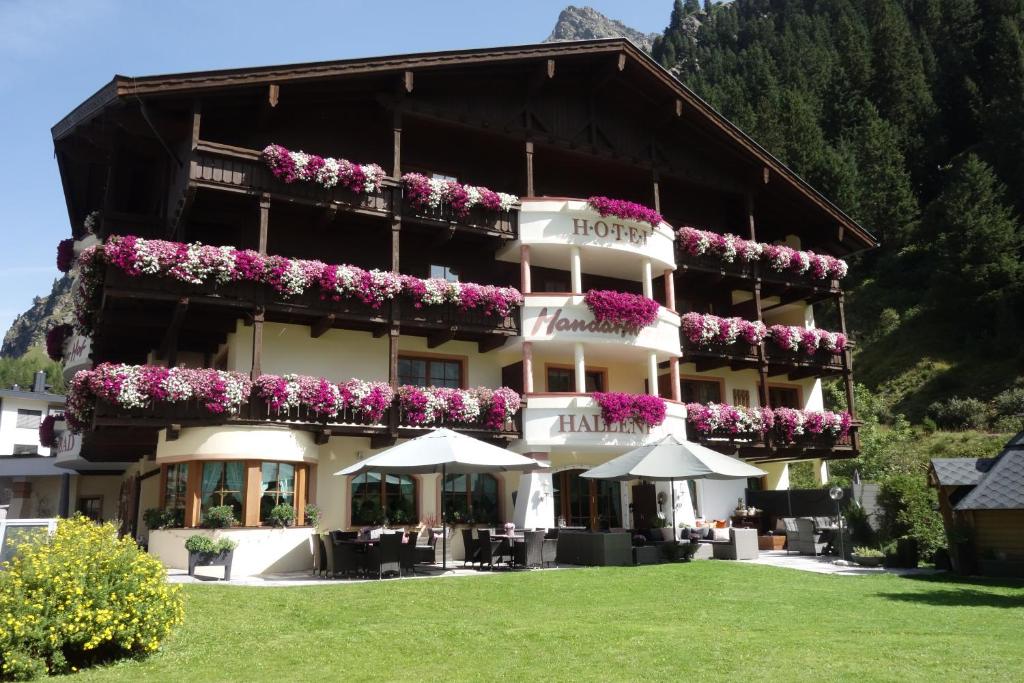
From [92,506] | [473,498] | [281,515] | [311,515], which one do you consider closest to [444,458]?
[281,515]

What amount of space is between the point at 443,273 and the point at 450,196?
2515 millimetres

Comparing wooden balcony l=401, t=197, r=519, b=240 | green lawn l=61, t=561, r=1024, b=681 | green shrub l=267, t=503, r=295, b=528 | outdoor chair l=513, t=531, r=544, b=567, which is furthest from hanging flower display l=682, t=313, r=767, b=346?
green shrub l=267, t=503, r=295, b=528

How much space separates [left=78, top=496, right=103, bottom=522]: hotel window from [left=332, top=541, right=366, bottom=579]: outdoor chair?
73.8ft

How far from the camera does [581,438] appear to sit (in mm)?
23094

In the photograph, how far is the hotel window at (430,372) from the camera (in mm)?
23516

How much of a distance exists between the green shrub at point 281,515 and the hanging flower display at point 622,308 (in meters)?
9.69

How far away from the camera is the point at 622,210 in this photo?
81.9 feet

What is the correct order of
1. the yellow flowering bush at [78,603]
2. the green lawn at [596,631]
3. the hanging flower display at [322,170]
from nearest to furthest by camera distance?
the green lawn at [596,631]
the yellow flowering bush at [78,603]
the hanging flower display at [322,170]

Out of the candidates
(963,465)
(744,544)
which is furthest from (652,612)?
(963,465)

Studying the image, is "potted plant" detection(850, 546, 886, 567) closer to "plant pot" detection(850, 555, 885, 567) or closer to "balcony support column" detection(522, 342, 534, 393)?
"plant pot" detection(850, 555, 885, 567)

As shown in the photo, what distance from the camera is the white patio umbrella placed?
52.7 feet

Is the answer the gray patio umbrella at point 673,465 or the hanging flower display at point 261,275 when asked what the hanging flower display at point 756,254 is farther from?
the gray patio umbrella at point 673,465

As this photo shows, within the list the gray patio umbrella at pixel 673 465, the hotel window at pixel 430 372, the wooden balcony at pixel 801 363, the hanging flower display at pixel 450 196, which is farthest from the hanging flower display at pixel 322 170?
the wooden balcony at pixel 801 363

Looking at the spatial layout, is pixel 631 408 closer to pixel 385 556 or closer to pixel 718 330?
pixel 718 330
